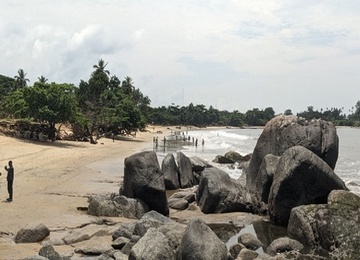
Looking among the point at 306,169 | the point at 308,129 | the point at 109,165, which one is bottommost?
the point at 109,165

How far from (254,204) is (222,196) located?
1.63 meters

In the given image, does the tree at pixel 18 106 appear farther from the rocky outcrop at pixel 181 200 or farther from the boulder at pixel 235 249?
the boulder at pixel 235 249

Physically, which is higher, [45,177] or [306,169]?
[306,169]

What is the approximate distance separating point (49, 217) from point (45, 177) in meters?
10.4

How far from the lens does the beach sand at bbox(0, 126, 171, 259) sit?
50.8 feet

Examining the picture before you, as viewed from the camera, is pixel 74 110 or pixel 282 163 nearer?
pixel 282 163

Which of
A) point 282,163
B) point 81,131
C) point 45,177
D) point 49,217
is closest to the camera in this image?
point 49,217

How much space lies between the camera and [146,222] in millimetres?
14438

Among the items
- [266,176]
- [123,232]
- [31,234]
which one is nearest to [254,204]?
[266,176]

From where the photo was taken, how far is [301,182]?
1762 centimetres

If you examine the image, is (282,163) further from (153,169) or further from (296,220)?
(153,169)

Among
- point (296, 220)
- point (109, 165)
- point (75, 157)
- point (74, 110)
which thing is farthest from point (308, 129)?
point (74, 110)

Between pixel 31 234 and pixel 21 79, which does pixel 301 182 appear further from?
pixel 21 79

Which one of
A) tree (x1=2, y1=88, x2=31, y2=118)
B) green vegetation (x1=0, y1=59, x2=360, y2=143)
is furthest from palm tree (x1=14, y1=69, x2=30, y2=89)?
tree (x1=2, y1=88, x2=31, y2=118)
